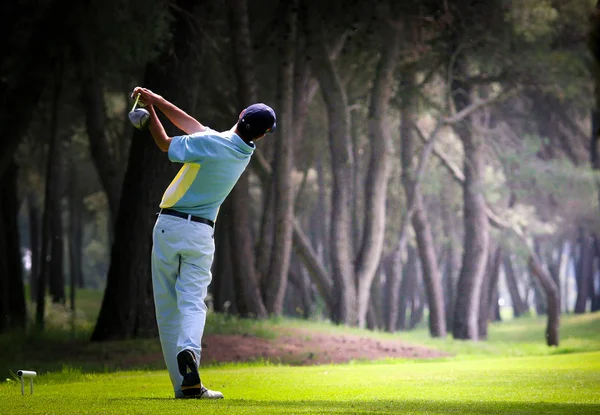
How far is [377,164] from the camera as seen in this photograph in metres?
26.4

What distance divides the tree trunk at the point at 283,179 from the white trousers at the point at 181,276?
1542 centimetres

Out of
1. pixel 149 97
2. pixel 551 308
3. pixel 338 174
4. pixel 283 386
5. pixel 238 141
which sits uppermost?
pixel 338 174

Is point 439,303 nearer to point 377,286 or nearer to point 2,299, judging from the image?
point 377,286

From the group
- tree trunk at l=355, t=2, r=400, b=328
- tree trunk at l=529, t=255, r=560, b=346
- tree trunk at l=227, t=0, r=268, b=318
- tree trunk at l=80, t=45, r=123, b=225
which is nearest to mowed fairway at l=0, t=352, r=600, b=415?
tree trunk at l=80, t=45, r=123, b=225

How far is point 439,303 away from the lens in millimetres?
34281

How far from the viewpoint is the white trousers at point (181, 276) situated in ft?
27.5

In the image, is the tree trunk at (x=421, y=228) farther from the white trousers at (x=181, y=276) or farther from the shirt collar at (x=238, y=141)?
the white trousers at (x=181, y=276)

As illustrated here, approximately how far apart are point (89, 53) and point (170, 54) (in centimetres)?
404

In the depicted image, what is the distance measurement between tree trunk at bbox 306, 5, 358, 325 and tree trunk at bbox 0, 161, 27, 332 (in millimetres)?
7646

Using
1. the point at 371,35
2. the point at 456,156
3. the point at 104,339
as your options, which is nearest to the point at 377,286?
the point at 456,156

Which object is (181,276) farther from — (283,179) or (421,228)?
(421,228)

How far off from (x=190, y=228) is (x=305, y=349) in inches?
410

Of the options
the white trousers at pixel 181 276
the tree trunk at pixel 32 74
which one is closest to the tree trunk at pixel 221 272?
the tree trunk at pixel 32 74

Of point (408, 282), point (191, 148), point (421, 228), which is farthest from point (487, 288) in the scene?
point (191, 148)
